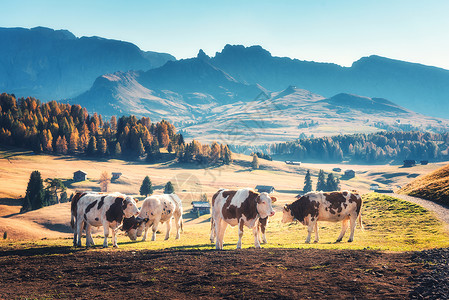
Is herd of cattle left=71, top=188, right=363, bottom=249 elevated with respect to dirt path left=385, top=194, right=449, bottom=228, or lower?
elevated

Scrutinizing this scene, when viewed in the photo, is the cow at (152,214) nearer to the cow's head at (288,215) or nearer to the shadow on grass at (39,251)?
the shadow on grass at (39,251)

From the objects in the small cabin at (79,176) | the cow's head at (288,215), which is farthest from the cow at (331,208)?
the small cabin at (79,176)

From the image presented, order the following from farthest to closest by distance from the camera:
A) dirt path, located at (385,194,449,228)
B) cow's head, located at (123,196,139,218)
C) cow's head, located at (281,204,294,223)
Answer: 1. dirt path, located at (385,194,449,228)
2. cow's head, located at (281,204,294,223)
3. cow's head, located at (123,196,139,218)

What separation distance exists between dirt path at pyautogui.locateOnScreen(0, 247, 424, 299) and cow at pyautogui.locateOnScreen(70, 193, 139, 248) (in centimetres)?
449

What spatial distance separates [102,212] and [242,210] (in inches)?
431

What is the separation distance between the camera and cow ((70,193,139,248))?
2678 centimetres

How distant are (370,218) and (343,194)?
410 inches

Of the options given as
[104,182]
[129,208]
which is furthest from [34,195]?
[129,208]

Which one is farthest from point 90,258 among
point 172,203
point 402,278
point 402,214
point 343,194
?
point 402,214

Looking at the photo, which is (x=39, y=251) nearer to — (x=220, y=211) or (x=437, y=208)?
(x=220, y=211)

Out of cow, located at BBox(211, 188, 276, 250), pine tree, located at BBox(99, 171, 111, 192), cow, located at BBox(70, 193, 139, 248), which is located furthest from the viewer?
pine tree, located at BBox(99, 171, 111, 192)

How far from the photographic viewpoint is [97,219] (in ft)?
88.3

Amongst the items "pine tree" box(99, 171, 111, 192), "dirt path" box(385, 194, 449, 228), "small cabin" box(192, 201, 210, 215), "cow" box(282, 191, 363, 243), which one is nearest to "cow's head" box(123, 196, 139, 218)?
"cow" box(282, 191, 363, 243)

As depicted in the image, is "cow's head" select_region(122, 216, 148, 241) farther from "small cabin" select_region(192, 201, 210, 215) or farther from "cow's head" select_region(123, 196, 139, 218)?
"small cabin" select_region(192, 201, 210, 215)
